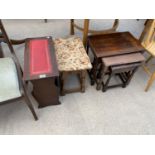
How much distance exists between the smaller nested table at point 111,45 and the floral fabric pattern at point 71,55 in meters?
0.12

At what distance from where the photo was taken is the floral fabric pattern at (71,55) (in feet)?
4.22

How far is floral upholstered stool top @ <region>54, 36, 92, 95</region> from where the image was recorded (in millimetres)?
1286

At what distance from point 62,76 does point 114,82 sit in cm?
72

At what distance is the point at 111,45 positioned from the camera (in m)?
1.45

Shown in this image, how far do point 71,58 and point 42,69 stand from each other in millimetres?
316

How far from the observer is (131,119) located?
1.47 metres

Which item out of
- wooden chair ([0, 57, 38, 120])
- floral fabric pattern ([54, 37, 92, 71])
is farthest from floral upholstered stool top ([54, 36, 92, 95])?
wooden chair ([0, 57, 38, 120])

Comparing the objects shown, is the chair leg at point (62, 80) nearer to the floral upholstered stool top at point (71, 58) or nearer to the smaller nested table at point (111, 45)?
the floral upholstered stool top at point (71, 58)

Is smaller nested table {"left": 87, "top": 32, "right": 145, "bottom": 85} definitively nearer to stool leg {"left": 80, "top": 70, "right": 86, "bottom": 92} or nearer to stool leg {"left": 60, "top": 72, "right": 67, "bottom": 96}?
stool leg {"left": 80, "top": 70, "right": 86, "bottom": 92}

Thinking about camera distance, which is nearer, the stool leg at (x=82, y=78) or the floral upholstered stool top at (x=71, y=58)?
the floral upholstered stool top at (x=71, y=58)

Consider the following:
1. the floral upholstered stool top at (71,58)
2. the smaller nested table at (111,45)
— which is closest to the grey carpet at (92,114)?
the floral upholstered stool top at (71,58)

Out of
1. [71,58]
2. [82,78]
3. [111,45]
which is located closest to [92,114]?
[82,78]
